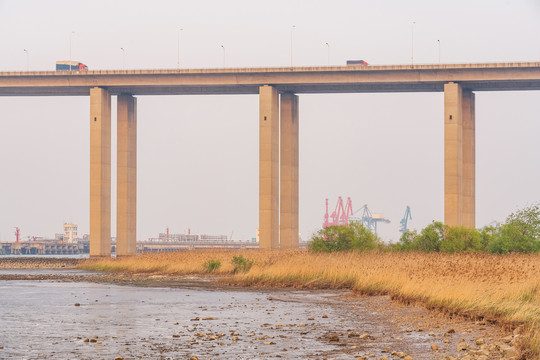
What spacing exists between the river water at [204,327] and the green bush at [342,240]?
1644 cm

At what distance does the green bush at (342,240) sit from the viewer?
52.4 metres

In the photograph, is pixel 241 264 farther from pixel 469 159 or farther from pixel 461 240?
pixel 469 159

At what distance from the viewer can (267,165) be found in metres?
88.9

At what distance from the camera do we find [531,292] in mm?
23672

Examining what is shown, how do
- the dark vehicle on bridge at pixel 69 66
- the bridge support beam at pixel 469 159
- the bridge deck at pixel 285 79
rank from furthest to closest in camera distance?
the dark vehicle on bridge at pixel 69 66 < the bridge support beam at pixel 469 159 < the bridge deck at pixel 285 79

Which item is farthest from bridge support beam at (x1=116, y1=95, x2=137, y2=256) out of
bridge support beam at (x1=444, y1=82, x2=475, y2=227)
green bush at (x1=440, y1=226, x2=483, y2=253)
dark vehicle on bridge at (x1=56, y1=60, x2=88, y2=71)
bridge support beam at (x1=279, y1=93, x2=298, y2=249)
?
green bush at (x1=440, y1=226, x2=483, y2=253)

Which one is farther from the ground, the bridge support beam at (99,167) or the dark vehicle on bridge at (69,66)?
the dark vehicle on bridge at (69,66)

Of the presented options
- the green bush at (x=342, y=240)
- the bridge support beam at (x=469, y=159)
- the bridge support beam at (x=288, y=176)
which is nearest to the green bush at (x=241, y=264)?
the green bush at (x=342, y=240)

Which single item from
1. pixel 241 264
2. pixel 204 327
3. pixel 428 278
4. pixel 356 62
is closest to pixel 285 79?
pixel 356 62

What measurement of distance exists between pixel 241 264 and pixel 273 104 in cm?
4142


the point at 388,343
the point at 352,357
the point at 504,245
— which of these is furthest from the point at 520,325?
the point at 504,245

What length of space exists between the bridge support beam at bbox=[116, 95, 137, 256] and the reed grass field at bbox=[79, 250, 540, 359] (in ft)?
A: 122

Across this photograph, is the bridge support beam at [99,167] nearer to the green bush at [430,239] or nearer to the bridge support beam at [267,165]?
the bridge support beam at [267,165]

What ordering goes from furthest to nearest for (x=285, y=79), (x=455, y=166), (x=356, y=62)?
(x=356, y=62), (x=285, y=79), (x=455, y=166)
